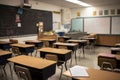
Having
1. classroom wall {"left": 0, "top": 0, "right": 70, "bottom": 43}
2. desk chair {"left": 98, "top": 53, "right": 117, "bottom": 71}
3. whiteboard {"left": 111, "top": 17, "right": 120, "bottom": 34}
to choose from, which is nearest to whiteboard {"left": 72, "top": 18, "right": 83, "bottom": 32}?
classroom wall {"left": 0, "top": 0, "right": 70, "bottom": 43}

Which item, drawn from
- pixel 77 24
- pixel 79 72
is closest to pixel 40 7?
pixel 77 24

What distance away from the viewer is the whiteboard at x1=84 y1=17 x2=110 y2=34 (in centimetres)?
888

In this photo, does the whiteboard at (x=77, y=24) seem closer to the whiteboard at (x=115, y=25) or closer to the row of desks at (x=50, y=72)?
the whiteboard at (x=115, y=25)

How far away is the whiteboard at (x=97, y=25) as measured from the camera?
29.1ft

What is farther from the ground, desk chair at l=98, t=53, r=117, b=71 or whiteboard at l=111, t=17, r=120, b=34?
whiteboard at l=111, t=17, r=120, b=34

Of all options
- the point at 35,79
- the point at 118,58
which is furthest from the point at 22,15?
the point at 118,58

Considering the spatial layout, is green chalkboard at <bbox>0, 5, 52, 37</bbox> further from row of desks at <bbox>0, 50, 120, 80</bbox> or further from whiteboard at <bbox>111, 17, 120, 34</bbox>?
whiteboard at <bbox>111, 17, 120, 34</bbox>

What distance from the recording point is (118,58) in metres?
2.84

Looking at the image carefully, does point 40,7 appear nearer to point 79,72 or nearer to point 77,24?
point 77,24

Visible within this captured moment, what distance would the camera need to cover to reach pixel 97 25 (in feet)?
30.1

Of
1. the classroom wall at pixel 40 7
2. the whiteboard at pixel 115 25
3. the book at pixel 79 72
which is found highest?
the classroom wall at pixel 40 7

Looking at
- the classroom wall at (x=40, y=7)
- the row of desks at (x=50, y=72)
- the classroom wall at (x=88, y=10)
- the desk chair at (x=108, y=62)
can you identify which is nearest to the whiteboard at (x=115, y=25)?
the classroom wall at (x=88, y=10)

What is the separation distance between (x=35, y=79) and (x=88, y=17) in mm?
7782

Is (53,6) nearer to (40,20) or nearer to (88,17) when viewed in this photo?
(40,20)
